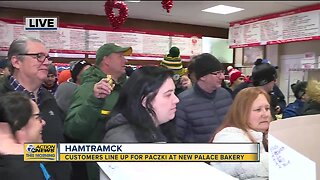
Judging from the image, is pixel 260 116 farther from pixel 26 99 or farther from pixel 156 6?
pixel 26 99

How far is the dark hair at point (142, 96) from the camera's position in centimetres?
56

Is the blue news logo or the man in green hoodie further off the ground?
the blue news logo

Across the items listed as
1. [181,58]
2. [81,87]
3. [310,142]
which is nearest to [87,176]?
[81,87]

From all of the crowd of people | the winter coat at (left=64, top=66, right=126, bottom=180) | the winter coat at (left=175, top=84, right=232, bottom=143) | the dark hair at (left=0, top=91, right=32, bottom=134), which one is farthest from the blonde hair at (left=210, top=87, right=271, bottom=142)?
the dark hair at (left=0, top=91, right=32, bottom=134)

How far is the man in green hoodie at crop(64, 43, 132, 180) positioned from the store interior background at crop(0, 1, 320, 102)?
0.06m

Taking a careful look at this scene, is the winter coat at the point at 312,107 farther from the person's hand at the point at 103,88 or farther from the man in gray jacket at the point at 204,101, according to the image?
the person's hand at the point at 103,88

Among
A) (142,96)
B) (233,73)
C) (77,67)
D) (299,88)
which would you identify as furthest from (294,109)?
(77,67)

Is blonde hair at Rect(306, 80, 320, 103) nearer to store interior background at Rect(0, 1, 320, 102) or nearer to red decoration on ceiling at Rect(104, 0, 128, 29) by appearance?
store interior background at Rect(0, 1, 320, 102)

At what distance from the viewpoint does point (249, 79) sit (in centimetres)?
78

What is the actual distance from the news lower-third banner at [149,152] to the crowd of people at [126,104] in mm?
16

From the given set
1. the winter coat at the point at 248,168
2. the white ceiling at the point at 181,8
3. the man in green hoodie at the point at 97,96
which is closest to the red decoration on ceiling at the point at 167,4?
the white ceiling at the point at 181,8

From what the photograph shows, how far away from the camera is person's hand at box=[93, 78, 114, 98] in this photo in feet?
2.31

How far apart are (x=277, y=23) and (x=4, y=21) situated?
22.7 inches

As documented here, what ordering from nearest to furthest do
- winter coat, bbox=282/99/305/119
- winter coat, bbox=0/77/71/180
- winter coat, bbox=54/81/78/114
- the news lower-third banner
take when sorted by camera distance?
the news lower-third banner, winter coat, bbox=0/77/71/180, winter coat, bbox=282/99/305/119, winter coat, bbox=54/81/78/114
